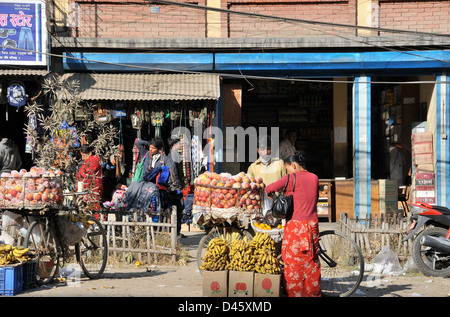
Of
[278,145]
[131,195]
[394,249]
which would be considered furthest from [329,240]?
[278,145]

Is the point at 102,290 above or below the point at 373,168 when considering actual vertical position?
below

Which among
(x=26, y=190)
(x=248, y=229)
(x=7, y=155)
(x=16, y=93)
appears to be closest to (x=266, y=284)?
(x=248, y=229)

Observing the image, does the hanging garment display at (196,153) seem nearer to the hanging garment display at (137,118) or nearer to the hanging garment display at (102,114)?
Result: the hanging garment display at (137,118)

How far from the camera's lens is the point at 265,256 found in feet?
24.9

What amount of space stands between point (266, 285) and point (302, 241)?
687 mm

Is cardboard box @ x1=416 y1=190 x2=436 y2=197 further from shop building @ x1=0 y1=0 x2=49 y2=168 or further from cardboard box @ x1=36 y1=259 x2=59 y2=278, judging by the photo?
cardboard box @ x1=36 y1=259 x2=59 y2=278

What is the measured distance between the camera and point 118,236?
1105cm

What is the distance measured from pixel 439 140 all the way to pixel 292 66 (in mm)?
3916

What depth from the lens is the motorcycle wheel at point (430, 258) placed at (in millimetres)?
9750

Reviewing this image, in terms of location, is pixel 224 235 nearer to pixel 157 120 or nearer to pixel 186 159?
pixel 186 159

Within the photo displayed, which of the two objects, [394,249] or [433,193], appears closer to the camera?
[394,249]

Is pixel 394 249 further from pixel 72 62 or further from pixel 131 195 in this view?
pixel 72 62

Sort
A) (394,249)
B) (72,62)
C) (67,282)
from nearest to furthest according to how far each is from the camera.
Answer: (67,282) → (394,249) → (72,62)

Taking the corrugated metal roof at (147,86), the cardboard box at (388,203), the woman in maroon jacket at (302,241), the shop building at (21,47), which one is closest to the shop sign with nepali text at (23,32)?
the shop building at (21,47)
